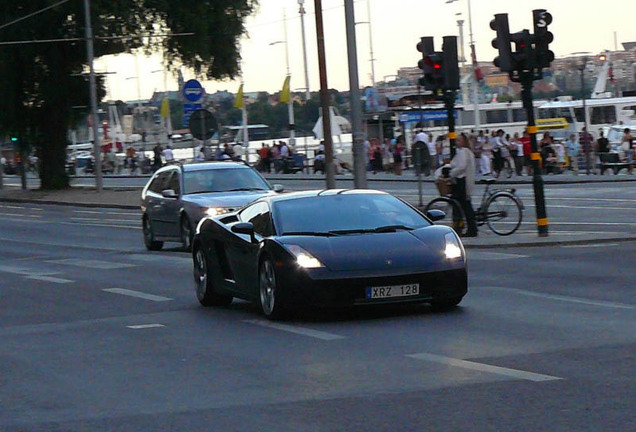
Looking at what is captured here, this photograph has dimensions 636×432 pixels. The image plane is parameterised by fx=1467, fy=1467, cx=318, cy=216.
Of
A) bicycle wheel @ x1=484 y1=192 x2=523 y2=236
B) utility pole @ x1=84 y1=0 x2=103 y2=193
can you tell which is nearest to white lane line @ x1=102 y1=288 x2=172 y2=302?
bicycle wheel @ x1=484 y1=192 x2=523 y2=236

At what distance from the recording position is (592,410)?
7.83 meters

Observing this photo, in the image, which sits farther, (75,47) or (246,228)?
(75,47)

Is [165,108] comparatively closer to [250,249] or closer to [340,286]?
[250,249]

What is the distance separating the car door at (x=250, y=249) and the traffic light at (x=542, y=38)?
903 centimetres

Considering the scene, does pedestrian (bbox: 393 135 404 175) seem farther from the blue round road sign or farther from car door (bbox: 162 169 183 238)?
car door (bbox: 162 169 183 238)

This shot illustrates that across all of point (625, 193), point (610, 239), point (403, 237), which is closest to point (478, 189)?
point (625, 193)

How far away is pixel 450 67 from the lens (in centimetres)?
2708

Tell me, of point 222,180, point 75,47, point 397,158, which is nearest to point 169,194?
point 222,180

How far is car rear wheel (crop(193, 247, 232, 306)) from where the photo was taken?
51.1 feet

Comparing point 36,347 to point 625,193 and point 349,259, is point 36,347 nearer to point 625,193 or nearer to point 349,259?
point 349,259

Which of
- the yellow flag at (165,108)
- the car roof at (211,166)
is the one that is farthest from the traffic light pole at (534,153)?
the yellow flag at (165,108)

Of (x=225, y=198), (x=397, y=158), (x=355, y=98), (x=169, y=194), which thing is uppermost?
(x=355, y=98)

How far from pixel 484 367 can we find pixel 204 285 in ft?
21.0

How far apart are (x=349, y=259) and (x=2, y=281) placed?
30.0ft
